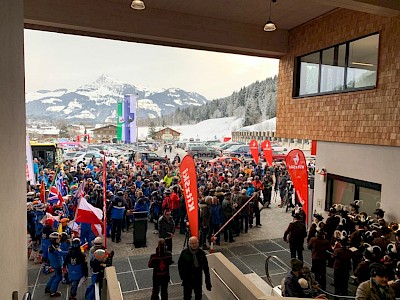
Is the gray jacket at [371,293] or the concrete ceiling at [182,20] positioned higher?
the concrete ceiling at [182,20]

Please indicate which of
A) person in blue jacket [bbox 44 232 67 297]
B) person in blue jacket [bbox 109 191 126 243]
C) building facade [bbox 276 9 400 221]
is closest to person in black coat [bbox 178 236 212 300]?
person in blue jacket [bbox 44 232 67 297]

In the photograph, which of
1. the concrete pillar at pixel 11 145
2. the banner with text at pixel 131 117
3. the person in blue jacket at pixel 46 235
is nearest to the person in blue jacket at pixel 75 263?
the concrete pillar at pixel 11 145

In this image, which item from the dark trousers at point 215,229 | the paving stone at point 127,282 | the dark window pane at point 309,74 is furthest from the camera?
the dark window pane at point 309,74

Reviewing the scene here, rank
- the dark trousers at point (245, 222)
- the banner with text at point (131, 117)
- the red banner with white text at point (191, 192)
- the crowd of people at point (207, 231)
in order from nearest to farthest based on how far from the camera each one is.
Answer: the crowd of people at point (207, 231) < the red banner with white text at point (191, 192) < the dark trousers at point (245, 222) < the banner with text at point (131, 117)

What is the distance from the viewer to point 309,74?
39.0 ft

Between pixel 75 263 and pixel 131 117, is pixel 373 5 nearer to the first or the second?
pixel 75 263

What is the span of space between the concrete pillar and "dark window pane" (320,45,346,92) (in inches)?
365

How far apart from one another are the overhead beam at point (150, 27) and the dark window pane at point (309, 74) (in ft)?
4.00

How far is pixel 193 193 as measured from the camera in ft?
28.3

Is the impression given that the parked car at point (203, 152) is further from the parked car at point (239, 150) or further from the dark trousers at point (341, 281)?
the dark trousers at point (341, 281)

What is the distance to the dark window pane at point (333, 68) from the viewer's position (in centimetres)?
1036

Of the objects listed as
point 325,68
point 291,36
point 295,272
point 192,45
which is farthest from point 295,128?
point 295,272

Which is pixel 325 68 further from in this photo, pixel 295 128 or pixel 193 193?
pixel 193 193

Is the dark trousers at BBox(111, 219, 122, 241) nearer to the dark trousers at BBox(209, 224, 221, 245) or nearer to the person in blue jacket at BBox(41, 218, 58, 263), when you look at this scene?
the person in blue jacket at BBox(41, 218, 58, 263)
